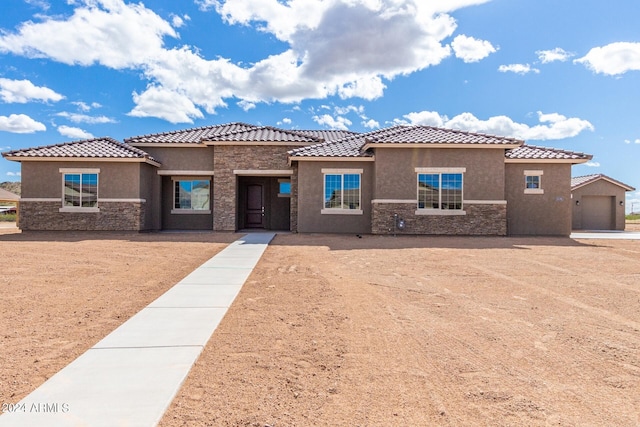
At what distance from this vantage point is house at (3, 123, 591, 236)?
1777 centimetres

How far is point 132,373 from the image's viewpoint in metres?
3.64

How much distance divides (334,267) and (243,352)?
556 centimetres

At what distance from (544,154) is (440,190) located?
5583 millimetres

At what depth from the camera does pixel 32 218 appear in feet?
60.1

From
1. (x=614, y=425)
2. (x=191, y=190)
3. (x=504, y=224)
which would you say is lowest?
(x=614, y=425)

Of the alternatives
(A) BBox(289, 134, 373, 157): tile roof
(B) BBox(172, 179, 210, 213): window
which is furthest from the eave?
(A) BBox(289, 134, 373, 157): tile roof

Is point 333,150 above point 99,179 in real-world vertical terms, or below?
above

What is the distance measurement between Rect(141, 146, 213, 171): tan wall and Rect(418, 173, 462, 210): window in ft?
33.7

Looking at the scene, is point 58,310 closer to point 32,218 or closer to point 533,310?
point 533,310

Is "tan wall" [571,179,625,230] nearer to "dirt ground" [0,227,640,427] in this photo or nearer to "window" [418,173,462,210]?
"window" [418,173,462,210]

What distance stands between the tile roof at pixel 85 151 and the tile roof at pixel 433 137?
1081 cm

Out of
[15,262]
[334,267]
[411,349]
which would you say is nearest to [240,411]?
[411,349]

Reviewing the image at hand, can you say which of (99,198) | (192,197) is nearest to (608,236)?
(192,197)

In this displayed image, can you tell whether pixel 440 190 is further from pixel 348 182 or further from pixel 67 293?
pixel 67 293
